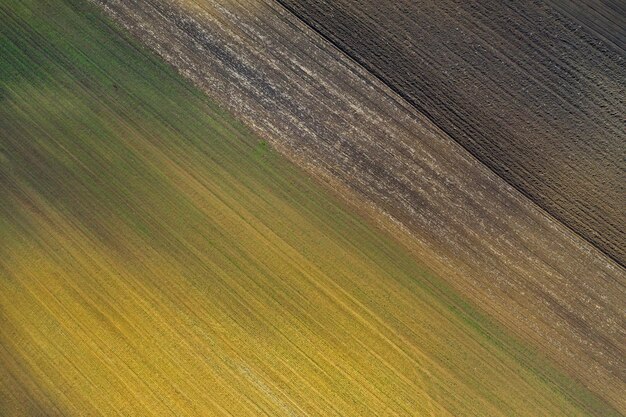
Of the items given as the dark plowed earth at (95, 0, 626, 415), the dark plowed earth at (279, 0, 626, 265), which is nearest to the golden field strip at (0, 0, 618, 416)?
the dark plowed earth at (95, 0, 626, 415)

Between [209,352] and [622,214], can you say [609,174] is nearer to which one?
[622,214]

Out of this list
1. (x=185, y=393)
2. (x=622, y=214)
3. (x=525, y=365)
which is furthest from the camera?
(x=622, y=214)

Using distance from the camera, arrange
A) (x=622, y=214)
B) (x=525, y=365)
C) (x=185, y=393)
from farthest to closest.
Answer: (x=622, y=214) < (x=525, y=365) < (x=185, y=393)

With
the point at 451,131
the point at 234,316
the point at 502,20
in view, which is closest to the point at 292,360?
the point at 234,316

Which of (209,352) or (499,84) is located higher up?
(499,84)

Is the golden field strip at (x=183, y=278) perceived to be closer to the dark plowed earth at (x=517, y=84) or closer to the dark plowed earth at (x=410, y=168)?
the dark plowed earth at (x=410, y=168)

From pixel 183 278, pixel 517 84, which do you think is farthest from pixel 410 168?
pixel 183 278
